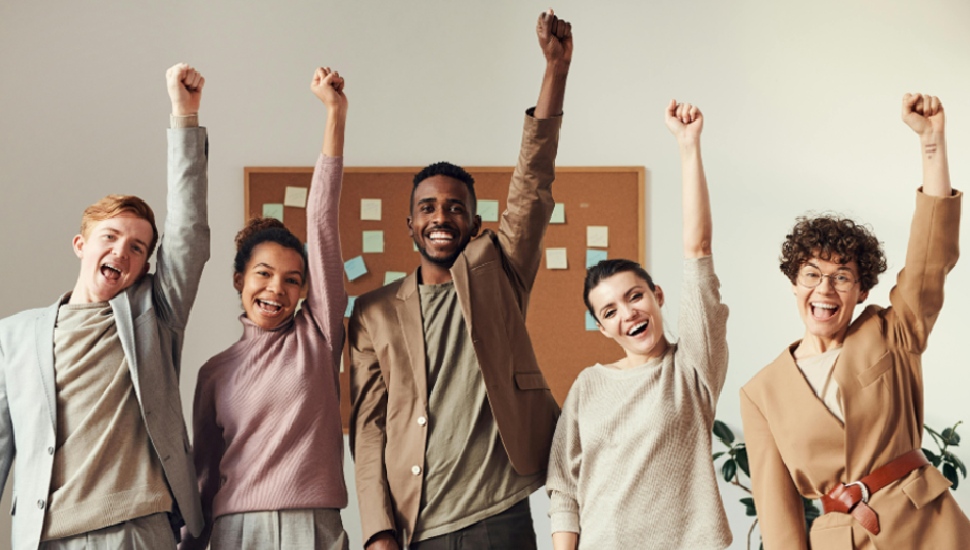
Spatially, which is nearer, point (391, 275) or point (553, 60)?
point (553, 60)

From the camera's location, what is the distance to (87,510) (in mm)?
1932

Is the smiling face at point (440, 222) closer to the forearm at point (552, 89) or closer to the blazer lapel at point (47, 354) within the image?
the forearm at point (552, 89)

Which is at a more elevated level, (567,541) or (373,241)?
(373,241)

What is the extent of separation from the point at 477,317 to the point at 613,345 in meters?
1.85

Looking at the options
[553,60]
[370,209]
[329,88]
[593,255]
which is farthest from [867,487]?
[370,209]

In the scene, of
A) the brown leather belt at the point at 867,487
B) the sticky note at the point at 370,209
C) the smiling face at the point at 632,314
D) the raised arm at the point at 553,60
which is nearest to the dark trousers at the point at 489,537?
the smiling face at the point at 632,314

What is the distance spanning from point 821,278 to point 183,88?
150 centimetres

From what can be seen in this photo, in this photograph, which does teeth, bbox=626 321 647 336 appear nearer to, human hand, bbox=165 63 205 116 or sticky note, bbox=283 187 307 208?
human hand, bbox=165 63 205 116

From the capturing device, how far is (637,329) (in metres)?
1.97

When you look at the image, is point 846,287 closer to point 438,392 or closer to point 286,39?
point 438,392

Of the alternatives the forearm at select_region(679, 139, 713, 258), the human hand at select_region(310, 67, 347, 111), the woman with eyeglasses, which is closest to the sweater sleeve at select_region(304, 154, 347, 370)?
the human hand at select_region(310, 67, 347, 111)

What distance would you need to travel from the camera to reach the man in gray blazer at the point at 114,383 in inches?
76.7

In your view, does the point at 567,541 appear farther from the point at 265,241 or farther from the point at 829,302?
the point at 265,241

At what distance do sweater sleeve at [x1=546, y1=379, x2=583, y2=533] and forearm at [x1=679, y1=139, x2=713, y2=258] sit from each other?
1.40ft
